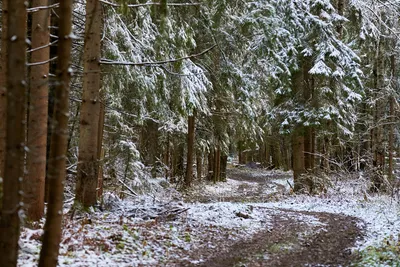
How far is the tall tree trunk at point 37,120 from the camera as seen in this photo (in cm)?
638

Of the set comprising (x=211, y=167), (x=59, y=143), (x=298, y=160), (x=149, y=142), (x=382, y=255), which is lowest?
(x=382, y=255)

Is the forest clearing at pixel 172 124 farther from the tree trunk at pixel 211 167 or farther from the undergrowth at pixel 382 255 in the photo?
the tree trunk at pixel 211 167

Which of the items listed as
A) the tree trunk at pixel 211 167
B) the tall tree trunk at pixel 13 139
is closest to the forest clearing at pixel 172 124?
the tall tree trunk at pixel 13 139

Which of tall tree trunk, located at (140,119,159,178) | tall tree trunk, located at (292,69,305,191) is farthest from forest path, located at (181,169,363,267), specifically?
tall tree trunk, located at (140,119,159,178)

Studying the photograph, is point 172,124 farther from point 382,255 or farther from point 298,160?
point 382,255

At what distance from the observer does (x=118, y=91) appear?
34.8 feet

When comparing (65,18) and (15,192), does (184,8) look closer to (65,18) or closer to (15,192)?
(65,18)

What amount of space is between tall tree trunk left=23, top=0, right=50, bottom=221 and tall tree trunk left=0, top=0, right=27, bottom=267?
2981mm

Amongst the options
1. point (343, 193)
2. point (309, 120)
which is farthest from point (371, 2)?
point (343, 193)

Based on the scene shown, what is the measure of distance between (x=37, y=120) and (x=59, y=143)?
2.91 metres

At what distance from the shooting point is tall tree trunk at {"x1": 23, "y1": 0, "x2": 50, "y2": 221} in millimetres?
6375

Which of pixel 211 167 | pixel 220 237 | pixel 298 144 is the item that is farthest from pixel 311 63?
pixel 211 167

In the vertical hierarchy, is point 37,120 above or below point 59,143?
above

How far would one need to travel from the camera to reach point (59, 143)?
12.4ft
